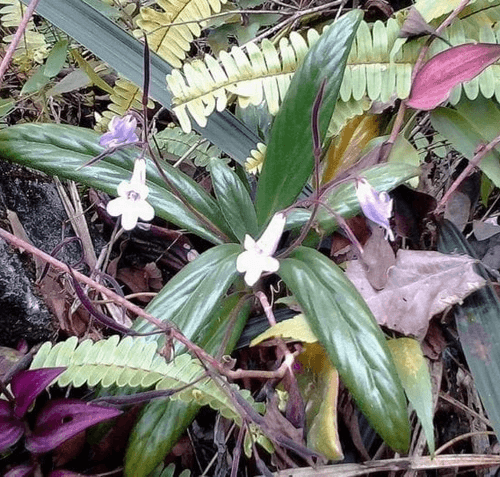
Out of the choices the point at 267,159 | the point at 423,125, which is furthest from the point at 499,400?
the point at 423,125

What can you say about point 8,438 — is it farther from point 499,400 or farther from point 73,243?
point 499,400

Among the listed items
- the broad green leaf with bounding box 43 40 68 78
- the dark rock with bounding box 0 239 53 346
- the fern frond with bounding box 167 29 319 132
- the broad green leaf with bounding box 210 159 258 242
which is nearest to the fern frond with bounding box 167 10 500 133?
the fern frond with bounding box 167 29 319 132

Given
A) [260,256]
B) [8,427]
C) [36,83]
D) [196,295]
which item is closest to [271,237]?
[260,256]

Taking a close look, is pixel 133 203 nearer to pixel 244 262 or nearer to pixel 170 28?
pixel 244 262

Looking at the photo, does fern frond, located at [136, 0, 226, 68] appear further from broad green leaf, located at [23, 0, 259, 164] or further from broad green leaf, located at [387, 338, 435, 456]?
broad green leaf, located at [387, 338, 435, 456]

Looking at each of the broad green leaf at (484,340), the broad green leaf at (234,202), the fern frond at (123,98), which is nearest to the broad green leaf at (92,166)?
the broad green leaf at (234,202)
